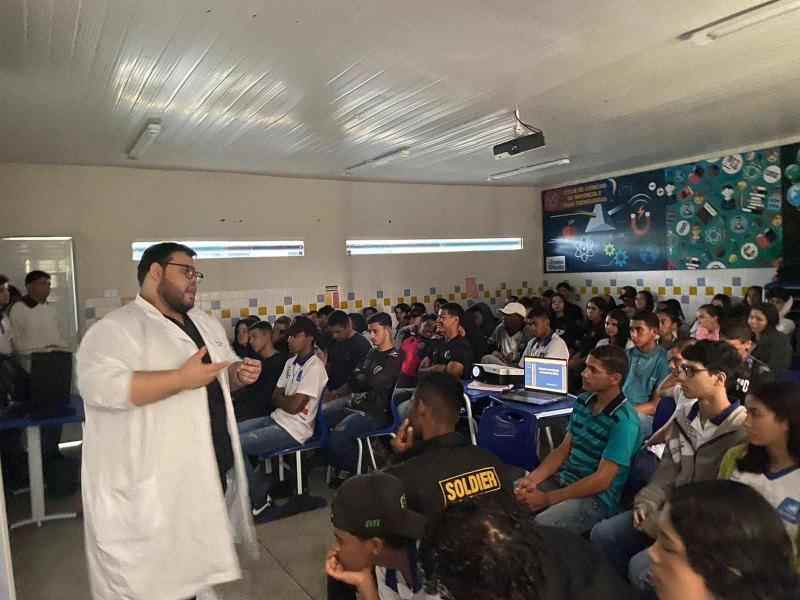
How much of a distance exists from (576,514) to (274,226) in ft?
18.7

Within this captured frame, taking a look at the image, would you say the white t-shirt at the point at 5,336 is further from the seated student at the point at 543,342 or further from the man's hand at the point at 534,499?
the man's hand at the point at 534,499

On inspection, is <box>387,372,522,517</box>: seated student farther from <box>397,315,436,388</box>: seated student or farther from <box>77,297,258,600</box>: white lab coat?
<box>397,315,436,388</box>: seated student

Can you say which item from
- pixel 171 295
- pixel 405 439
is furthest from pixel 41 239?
pixel 405 439

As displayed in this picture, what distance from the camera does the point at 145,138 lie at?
4.95 metres

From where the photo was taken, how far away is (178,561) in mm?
2197

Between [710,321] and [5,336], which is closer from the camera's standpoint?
[710,321]

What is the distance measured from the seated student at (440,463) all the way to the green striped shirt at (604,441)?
70cm

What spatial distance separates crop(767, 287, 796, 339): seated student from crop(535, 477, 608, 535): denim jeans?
13.4 feet

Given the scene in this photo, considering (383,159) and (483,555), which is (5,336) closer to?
(383,159)

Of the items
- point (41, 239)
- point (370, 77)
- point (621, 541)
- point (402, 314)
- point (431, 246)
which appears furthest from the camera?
point (431, 246)

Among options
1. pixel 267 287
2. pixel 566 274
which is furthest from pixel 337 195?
pixel 566 274

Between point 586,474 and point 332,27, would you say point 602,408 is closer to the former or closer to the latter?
point 586,474

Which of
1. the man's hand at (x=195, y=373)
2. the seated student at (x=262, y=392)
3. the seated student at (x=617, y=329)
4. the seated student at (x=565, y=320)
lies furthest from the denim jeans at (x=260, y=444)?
the seated student at (x=565, y=320)

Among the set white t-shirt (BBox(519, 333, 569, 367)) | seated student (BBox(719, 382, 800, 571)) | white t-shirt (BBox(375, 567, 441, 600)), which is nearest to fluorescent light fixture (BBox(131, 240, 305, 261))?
white t-shirt (BBox(519, 333, 569, 367))
